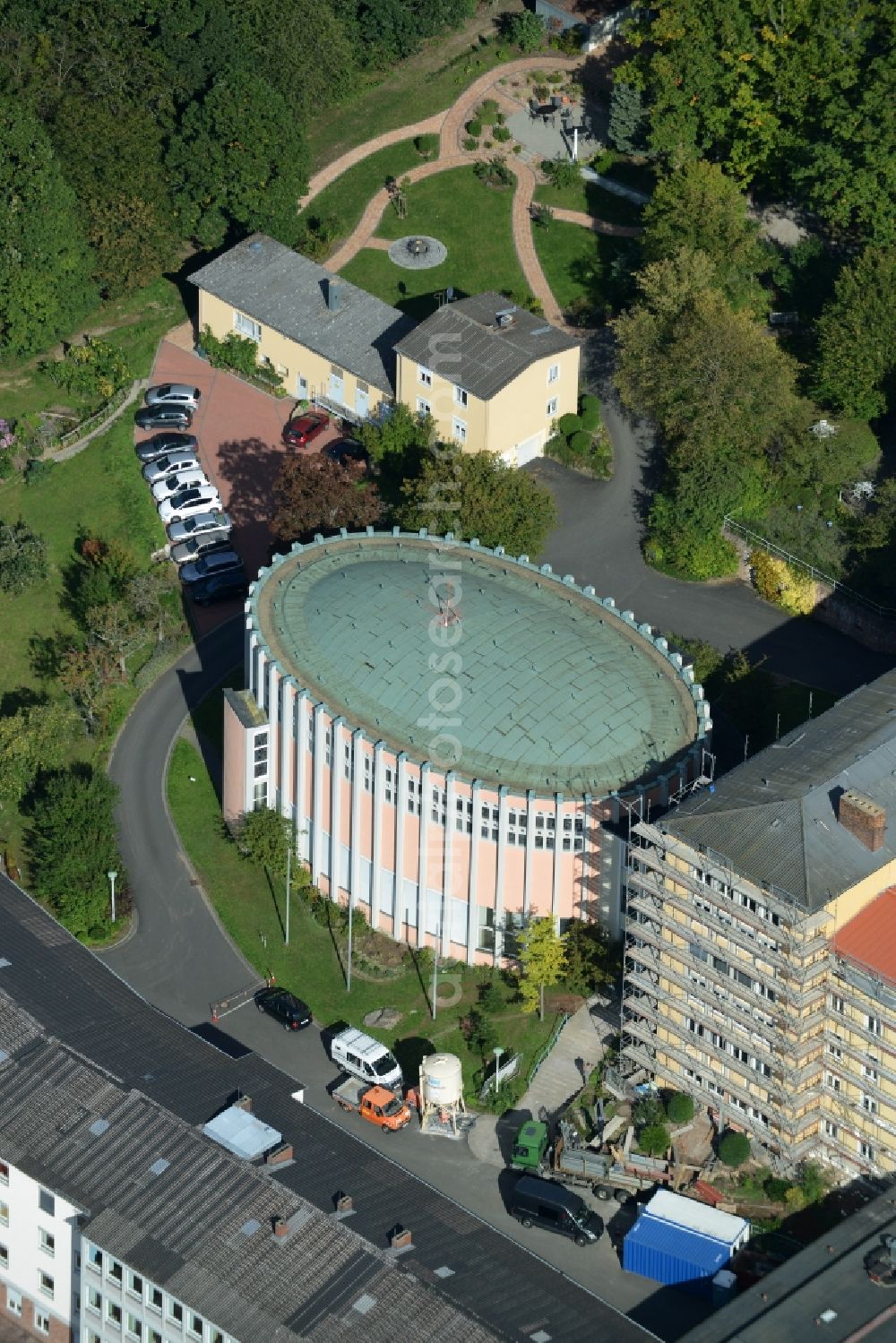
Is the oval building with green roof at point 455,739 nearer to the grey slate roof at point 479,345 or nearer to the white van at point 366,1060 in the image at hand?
the white van at point 366,1060

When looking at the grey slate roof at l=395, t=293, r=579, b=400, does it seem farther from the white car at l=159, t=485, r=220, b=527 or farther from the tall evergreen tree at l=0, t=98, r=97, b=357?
the tall evergreen tree at l=0, t=98, r=97, b=357

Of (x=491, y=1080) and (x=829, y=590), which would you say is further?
(x=829, y=590)

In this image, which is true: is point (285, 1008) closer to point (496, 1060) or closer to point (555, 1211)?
point (496, 1060)

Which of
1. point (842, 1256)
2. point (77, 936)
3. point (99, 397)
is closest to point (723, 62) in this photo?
point (99, 397)

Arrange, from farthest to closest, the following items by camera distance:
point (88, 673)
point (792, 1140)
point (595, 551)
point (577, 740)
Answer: point (595, 551) < point (88, 673) < point (577, 740) < point (792, 1140)

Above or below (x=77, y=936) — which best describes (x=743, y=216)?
above

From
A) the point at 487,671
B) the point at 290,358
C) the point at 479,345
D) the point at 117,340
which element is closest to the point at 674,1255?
the point at 487,671

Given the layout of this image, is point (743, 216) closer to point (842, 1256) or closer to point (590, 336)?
point (590, 336)
